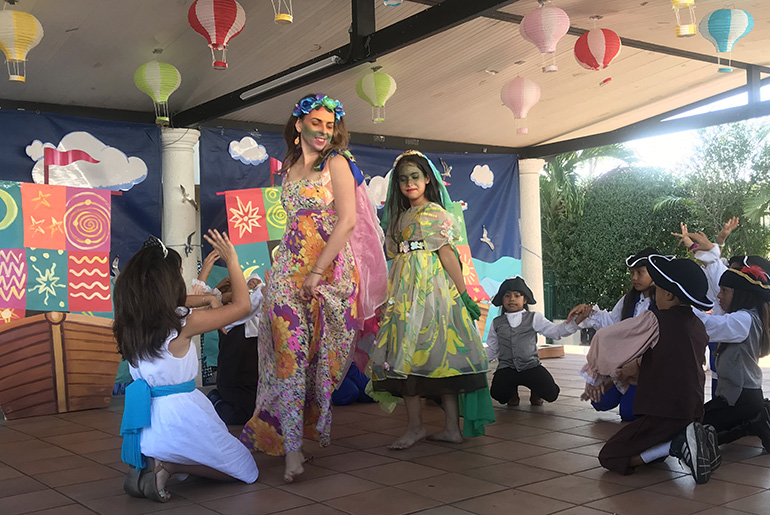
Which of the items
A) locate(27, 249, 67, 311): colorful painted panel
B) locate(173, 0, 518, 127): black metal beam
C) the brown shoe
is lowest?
the brown shoe

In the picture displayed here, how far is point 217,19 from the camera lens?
4.60m

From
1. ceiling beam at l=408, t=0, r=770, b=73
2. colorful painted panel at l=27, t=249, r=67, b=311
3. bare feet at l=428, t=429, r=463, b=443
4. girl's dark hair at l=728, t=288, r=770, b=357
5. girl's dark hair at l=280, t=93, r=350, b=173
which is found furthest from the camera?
ceiling beam at l=408, t=0, r=770, b=73

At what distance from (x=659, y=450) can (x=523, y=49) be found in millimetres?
4161

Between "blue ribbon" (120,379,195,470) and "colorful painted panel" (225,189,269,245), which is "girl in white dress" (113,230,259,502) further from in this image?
"colorful painted panel" (225,189,269,245)

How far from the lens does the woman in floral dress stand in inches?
134

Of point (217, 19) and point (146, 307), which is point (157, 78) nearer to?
point (217, 19)

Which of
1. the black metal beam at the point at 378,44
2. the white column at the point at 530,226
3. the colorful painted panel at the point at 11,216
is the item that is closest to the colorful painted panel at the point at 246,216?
the black metal beam at the point at 378,44

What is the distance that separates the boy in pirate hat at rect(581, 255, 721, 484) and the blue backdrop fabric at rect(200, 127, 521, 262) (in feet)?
13.8

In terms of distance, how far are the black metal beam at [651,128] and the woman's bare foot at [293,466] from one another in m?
5.49

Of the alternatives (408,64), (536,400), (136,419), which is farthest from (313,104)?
(408,64)

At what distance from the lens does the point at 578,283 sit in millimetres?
15000

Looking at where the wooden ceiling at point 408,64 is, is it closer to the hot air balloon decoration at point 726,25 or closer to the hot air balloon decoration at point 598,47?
the hot air balloon decoration at point 598,47

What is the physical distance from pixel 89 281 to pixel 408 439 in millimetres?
3208

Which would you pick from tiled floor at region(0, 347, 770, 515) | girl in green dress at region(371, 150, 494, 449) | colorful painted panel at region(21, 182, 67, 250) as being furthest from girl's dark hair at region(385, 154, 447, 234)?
colorful painted panel at region(21, 182, 67, 250)
